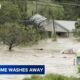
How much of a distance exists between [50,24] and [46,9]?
10.0ft

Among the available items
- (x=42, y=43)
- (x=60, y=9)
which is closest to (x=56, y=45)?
(x=42, y=43)

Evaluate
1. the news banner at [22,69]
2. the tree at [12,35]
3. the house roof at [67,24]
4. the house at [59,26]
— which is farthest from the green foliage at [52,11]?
the news banner at [22,69]

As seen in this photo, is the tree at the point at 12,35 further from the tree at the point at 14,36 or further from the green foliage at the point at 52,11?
the green foliage at the point at 52,11

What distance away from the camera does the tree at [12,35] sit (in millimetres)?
39281

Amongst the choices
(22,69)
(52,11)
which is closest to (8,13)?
(52,11)

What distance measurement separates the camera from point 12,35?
3938 cm

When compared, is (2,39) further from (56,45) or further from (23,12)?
(23,12)

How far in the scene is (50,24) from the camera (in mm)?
59875

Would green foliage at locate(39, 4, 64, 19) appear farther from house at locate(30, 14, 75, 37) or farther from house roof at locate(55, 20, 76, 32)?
house roof at locate(55, 20, 76, 32)

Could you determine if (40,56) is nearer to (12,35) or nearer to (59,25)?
(12,35)

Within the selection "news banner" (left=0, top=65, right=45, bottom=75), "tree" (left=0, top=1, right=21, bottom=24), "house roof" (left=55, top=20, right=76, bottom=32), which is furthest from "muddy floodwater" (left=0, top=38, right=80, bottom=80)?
"house roof" (left=55, top=20, right=76, bottom=32)

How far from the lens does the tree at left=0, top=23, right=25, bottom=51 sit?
3928 cm

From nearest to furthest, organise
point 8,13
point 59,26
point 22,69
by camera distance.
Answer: point 22,69 → point 8,13 → point 59,26

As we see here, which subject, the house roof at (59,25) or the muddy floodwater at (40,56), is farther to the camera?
the house roof at (59,25)
